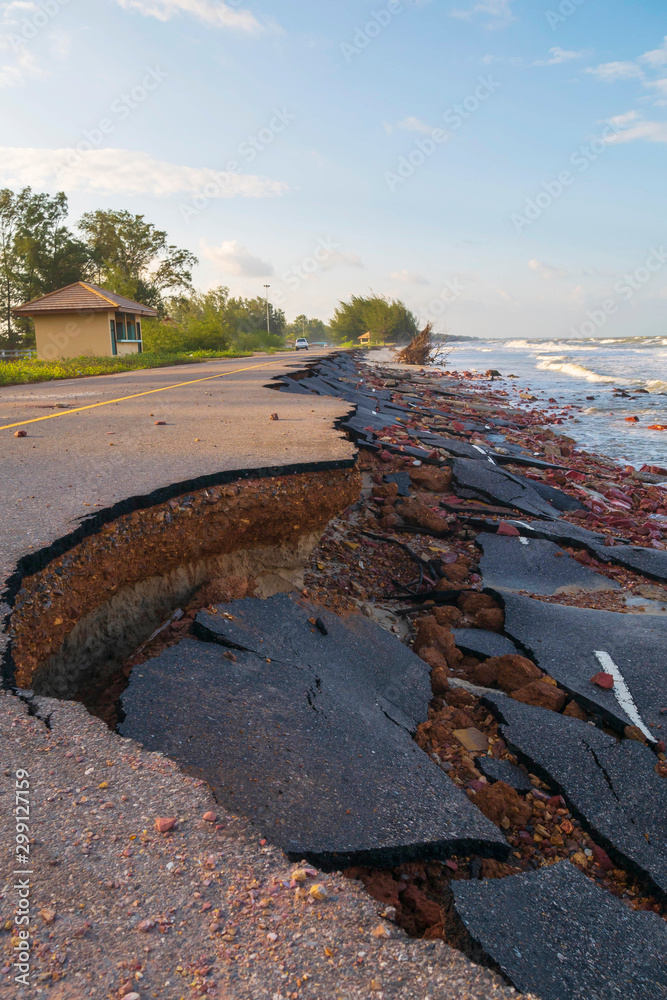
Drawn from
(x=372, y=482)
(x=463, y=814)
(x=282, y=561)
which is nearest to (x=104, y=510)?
(x=282, y=561)

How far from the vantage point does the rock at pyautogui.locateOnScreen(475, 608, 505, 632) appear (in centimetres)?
365

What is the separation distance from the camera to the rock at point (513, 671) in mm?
3051

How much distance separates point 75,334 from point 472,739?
28.4m

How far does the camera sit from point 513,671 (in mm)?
3096

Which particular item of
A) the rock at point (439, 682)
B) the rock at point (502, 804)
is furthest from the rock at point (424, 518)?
the rock at point (502, 804)

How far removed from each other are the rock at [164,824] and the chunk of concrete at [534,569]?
340cm

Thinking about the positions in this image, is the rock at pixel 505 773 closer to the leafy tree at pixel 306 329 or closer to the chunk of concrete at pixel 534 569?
the chunk of concrete at pixel 534 569

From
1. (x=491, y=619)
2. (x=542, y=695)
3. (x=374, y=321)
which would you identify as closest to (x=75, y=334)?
(x=491, y=619)

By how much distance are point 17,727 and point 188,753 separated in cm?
47

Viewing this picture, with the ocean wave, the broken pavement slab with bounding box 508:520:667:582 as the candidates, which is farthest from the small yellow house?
the broken pavement slab with bounding box 508:520:667:582

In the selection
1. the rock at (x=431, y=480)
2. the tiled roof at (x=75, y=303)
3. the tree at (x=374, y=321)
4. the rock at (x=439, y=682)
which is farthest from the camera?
the tree at (x=374, y=321)

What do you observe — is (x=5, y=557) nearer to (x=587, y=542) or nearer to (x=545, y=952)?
(x=545, y=952)

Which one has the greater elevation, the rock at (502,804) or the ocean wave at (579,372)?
the ocean wave at (579,372)

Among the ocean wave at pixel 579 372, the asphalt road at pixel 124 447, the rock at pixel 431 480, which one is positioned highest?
the ocean wave at pixel 579 372
